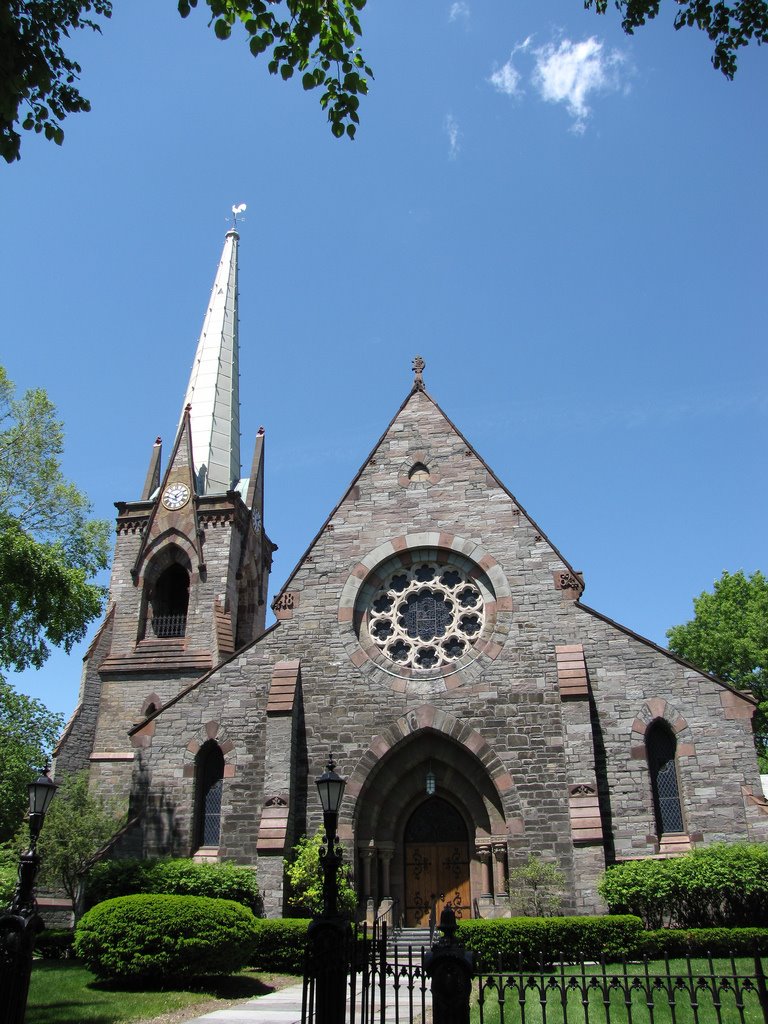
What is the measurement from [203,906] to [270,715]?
→ 548 centimetres

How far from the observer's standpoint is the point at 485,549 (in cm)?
2058

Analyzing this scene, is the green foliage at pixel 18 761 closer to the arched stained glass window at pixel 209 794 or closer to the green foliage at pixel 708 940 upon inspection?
the arched stained glass window at pixel 209 794

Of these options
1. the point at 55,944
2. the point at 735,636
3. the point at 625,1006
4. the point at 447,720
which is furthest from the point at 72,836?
the point at 735,636

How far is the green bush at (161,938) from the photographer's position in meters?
Answer: 13.5

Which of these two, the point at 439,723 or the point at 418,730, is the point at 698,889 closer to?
the point at 439,723

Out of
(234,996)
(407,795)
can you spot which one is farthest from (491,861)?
(234,996)

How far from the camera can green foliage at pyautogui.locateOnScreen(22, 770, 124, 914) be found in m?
21.6

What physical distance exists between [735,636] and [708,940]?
88.9ft

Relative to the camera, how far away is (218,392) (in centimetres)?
3531

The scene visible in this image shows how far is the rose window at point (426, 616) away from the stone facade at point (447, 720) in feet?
0.26

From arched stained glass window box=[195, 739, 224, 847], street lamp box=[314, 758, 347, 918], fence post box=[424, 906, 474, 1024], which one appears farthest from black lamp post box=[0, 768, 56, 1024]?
arched stained glass window box=[195, 739, 224, 847]

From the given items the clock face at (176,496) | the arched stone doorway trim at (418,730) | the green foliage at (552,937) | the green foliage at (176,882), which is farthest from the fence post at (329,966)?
the clock face at (176,496)

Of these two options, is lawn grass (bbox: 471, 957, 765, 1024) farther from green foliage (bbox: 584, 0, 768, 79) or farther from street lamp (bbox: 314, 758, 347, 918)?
green foliage (bbox: 584, 0, 768, 79)

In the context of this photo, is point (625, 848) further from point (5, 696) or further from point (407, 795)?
point (5, 696)
